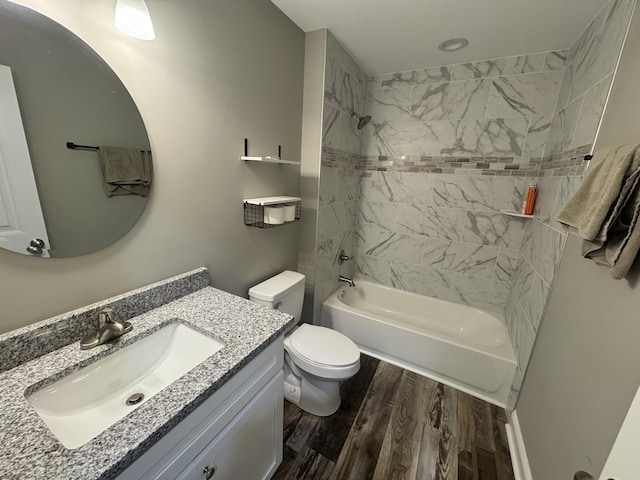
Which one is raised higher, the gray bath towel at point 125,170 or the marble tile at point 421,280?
the gray bath towel at point 125,170

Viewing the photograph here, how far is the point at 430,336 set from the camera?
75.7 inches

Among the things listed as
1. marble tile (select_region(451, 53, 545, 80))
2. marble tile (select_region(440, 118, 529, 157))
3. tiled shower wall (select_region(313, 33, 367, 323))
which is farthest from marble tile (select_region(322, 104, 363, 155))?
marble tile (select_region(451, 53, 545, 80))

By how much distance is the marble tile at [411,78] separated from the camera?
7.00 feet

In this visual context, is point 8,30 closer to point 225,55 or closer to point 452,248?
point 225,55

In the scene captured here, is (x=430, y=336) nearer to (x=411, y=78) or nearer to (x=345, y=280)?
(x=345, y=280)

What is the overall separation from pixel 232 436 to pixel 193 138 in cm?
123

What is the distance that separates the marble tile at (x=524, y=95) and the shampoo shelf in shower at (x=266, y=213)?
6.03 ft

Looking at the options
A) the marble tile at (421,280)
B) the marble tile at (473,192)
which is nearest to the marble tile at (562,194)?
the marble tile at (473,192)

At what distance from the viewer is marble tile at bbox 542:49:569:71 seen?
1.78m

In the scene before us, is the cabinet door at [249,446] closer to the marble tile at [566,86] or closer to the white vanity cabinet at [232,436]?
the white vanity cabinet at [232,436]

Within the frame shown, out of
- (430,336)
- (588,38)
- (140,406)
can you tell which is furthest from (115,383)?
(588,38)

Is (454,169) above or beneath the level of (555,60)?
beneath

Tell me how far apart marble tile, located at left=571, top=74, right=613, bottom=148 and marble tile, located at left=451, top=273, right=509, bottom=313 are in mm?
1238

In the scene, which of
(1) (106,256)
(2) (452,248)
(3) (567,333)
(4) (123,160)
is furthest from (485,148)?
(1) (106,256)
